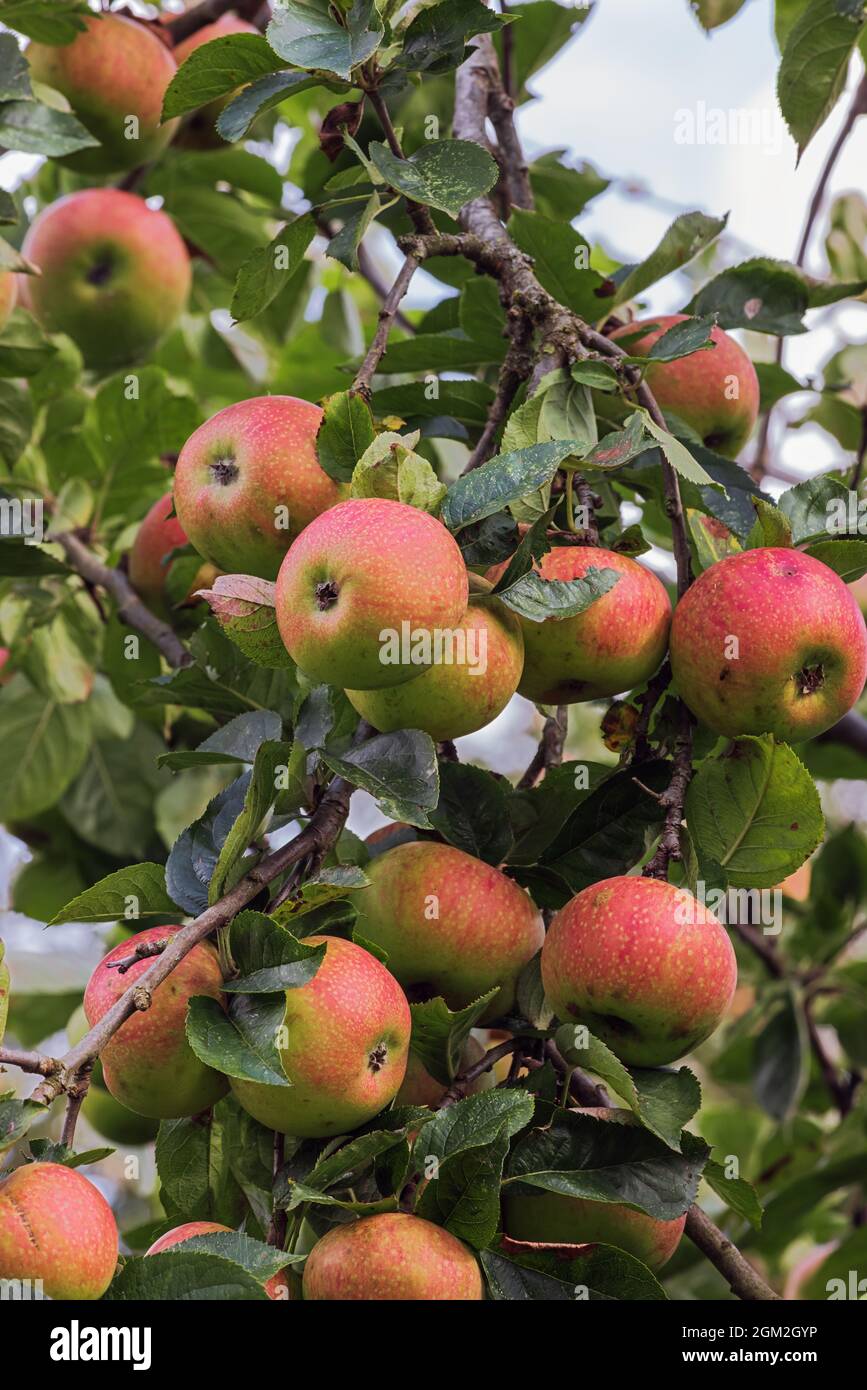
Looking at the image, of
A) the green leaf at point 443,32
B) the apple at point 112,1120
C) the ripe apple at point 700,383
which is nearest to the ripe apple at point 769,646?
the ripe apple at point 700,383

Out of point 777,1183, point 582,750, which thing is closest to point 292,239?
point 777,1183

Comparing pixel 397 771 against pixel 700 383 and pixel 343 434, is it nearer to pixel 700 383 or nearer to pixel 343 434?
pixel 343 434

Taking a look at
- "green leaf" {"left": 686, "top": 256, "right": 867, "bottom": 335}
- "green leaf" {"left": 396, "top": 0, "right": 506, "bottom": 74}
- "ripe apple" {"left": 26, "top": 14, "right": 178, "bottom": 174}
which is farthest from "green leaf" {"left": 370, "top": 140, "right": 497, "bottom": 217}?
"ripe apple" {"left": 26, "top": 14, "right": 178, "bottom": 174}

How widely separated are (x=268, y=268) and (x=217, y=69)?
0.69 feet

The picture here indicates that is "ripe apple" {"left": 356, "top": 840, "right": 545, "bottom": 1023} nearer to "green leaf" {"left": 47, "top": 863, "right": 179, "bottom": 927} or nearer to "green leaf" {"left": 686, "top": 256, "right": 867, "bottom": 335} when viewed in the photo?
"green leaf" {"left": 47, "top": 863, "right": 179, "bottom": 927}

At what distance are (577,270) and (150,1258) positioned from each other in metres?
1.26

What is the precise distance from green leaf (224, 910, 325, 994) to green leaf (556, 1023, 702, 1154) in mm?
264

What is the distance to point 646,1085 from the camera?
51.8 inches

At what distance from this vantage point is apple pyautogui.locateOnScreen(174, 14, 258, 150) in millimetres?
2676

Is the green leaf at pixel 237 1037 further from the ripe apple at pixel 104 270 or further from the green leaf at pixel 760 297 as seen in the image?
the ripe apple at pixel 104 270

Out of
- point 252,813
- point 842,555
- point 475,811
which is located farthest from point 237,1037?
point 842,555

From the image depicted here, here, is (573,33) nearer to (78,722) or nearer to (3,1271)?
(78,722)

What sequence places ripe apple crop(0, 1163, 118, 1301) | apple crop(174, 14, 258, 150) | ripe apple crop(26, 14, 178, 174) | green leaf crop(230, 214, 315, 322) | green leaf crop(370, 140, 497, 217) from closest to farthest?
ripe apple crop(0, 1163, 118, 1301)
green leaf crop(370, 140, 497, 217)
green leaf crop(230, 214, 315, 322)
ripe apple crop(26, 14, 178, 174)
apple crop(174, 14, 258, 150)

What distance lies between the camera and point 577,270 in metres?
1.79
